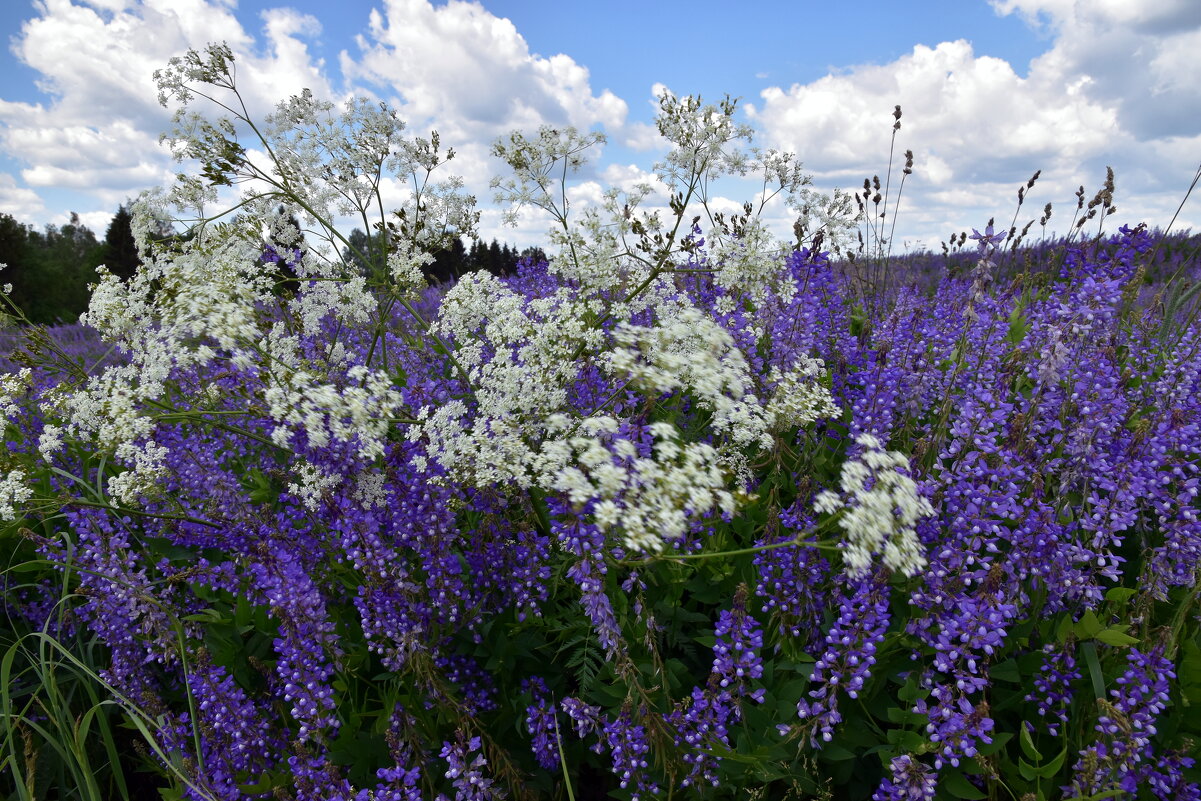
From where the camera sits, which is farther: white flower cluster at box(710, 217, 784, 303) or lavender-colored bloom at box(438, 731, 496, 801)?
white flower cluster at box(710, 217, 784, 303)

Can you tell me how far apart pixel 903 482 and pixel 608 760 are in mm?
2137

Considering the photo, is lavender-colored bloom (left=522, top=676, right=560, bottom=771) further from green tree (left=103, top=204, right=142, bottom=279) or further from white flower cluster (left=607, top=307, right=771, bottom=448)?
green tree (left=103, top=204, right=142, bottom=279)

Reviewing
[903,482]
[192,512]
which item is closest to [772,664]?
[903,482]

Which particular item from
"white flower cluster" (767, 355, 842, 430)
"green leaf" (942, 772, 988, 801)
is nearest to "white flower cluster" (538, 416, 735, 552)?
"white flower cluster" (767, 355, 842, 430)

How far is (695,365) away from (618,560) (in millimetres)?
876

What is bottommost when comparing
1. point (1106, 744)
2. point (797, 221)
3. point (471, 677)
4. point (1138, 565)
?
point (471, 677)

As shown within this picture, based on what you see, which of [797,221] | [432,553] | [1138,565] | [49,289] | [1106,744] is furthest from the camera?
[49,289]

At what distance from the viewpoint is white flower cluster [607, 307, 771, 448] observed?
2.69 metres

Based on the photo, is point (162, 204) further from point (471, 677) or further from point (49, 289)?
point (49, 289)

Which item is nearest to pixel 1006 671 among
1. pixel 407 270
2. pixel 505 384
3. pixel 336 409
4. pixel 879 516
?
pixel 879 516

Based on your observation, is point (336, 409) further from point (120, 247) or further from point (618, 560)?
point (120, 247)

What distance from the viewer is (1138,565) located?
361 centimetres

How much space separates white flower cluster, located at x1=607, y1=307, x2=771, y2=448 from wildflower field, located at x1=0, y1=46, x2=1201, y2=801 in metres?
0.02

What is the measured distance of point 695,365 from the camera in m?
2.76
